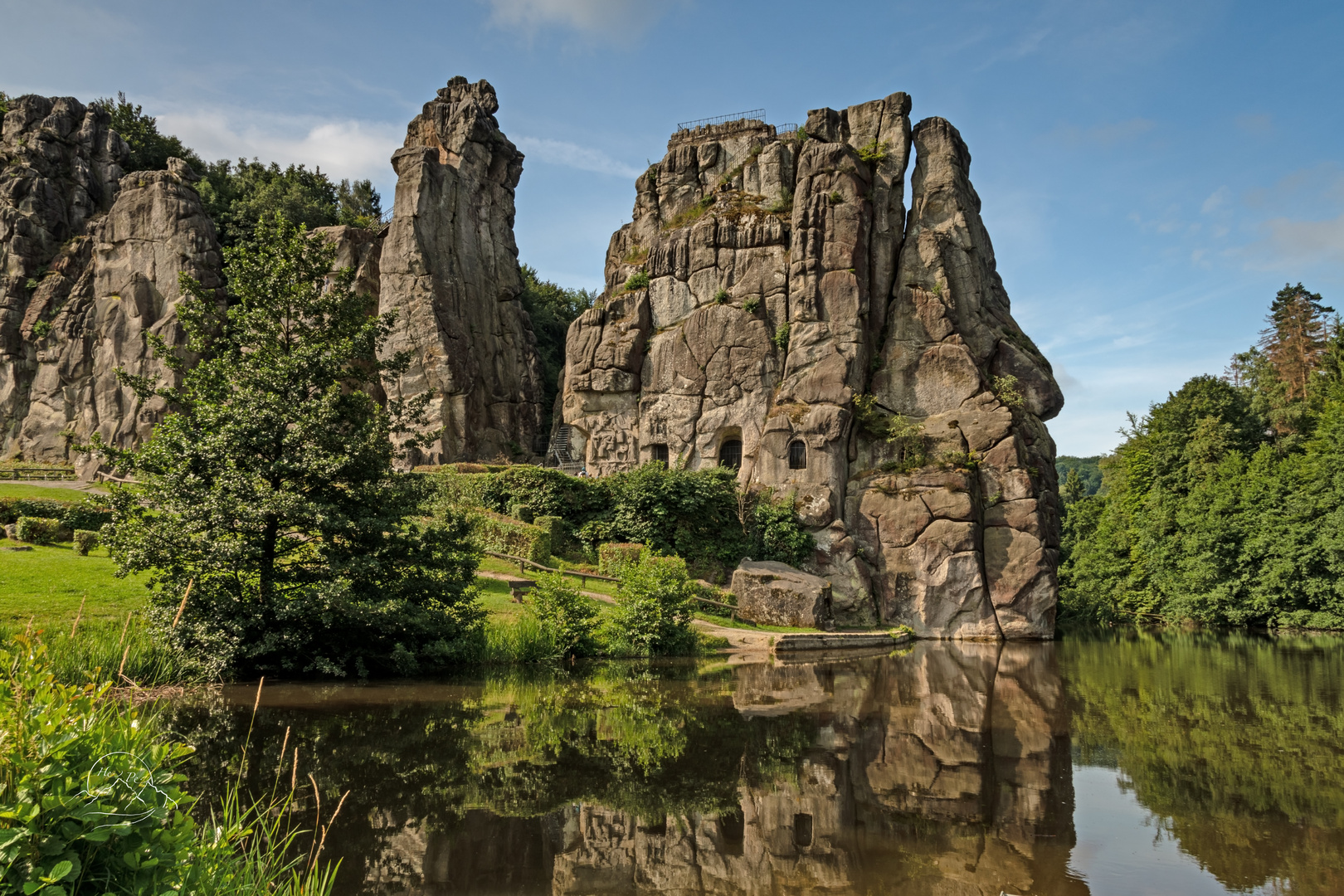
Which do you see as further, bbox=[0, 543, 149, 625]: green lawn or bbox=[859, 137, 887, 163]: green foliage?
bbox=[859, 137, 887, 163]: green foliage

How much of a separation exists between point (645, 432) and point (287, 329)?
23.0m

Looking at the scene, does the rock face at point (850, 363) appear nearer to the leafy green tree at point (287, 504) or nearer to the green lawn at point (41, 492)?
the leafy green tree at point (287, 504)

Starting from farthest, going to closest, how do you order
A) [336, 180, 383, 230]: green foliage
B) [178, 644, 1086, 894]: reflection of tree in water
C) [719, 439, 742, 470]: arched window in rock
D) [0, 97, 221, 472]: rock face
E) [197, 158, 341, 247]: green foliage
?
[336, 180, 383, 230]: green foliage → [197, 158, 341, 247]: green foliage → [0, 97, 221, 472]: rock face → [719, 439, 742, 470]: arched window in rock → [178, 644, 1086, 894]: reflection of tree in water

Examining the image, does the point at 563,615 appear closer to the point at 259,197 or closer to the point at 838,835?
the point at 838,835

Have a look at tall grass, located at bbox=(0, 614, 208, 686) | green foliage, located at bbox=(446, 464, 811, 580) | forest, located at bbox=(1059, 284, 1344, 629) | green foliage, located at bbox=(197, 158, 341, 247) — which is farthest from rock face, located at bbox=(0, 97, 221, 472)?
forest, located at bbox=(1059, 284, 1344, 629)

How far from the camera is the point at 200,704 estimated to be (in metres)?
11.0

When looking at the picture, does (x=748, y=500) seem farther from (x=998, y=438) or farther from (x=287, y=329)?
(x=287, y=329)

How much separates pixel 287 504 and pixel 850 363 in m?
26.1

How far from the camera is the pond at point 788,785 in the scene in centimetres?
629

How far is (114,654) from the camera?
441 inches

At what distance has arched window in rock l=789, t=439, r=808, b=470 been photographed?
107ft

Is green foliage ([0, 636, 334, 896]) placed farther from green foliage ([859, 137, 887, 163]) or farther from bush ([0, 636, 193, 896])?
green foliage ([859, 137, 887, 163])

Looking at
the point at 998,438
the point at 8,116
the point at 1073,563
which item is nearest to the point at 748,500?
the point at 998,438

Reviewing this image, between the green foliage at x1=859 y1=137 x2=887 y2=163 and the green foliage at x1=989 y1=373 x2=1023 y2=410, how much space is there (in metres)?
13.1
